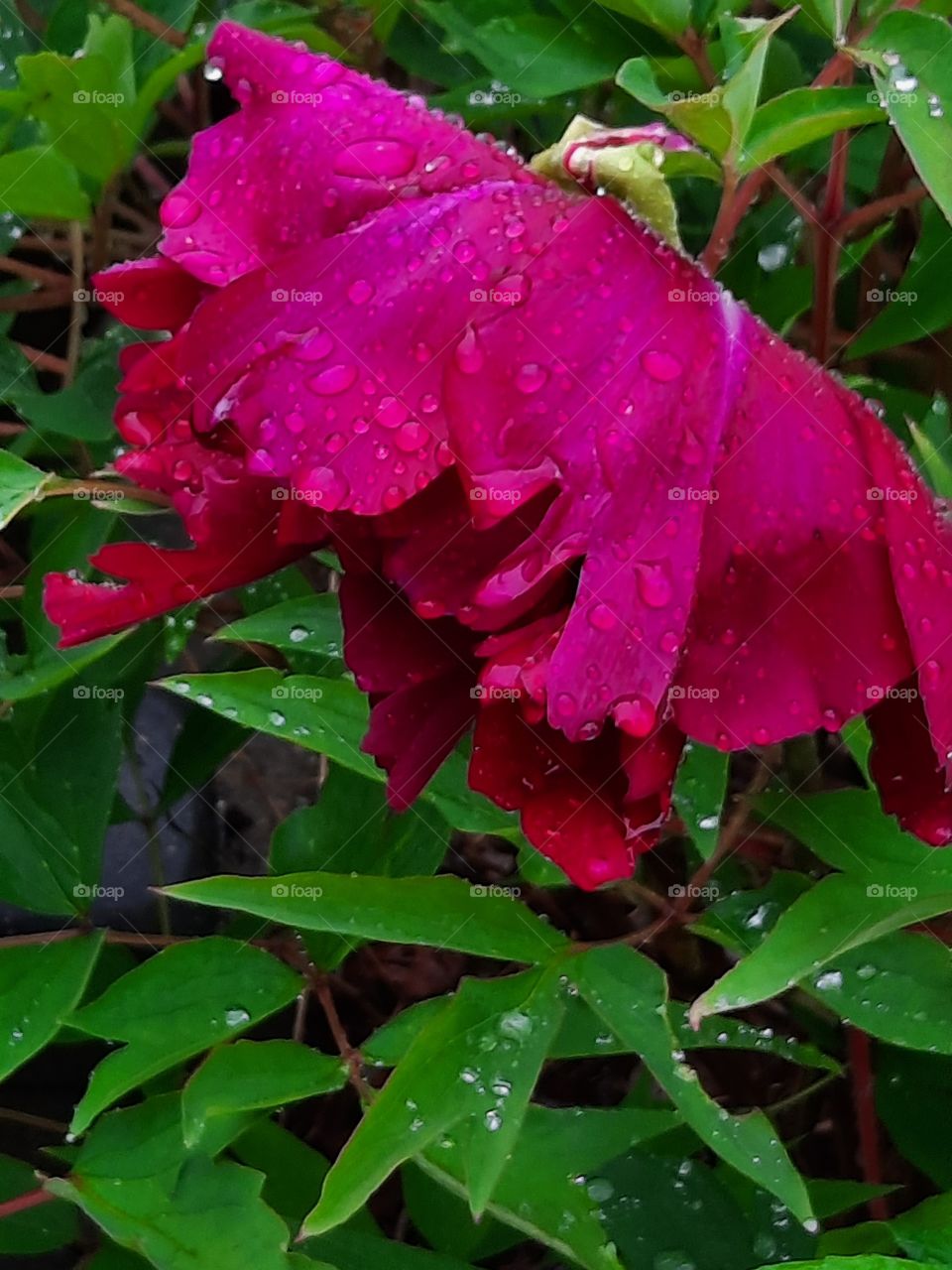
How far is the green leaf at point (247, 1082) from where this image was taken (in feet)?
1.44

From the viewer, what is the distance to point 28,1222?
1.82 feet

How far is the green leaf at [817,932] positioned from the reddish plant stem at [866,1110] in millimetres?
126

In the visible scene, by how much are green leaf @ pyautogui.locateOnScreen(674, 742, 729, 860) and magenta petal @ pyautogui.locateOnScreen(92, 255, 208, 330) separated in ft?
0.77

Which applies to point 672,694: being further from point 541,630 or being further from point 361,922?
point 361,922

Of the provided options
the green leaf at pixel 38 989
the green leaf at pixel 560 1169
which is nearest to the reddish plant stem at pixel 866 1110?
the green leaf at pixel 560 1169

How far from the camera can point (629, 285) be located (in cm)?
31

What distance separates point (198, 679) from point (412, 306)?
0.23 m

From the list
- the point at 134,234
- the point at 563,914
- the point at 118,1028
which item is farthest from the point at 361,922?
the point at 134,234

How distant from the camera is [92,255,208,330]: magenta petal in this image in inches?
13.8

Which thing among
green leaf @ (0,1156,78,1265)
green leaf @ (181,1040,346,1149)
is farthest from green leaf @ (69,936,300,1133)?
green leaf @ (0,1156,78,1265)

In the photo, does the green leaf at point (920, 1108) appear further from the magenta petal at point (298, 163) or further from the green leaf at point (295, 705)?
the magenta petal at point (298, 163)

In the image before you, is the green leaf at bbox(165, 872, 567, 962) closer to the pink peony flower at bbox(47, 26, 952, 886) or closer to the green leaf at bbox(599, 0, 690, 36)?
the pink peony flower at bbox(47, 26, 952, 886)

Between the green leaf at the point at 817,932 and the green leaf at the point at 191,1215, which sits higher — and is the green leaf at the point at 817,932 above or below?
above

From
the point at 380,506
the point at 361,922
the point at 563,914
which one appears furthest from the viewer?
the point at 563,914
